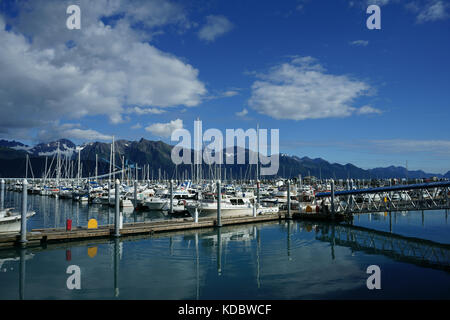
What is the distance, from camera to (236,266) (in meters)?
21.6

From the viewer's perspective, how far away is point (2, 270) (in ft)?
65.8

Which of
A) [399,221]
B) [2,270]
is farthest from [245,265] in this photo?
[399,221]

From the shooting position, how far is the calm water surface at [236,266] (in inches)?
653

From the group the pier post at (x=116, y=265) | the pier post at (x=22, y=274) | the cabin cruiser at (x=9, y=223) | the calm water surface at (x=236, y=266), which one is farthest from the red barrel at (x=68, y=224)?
the cabin cruiser at (x=9, y=223)

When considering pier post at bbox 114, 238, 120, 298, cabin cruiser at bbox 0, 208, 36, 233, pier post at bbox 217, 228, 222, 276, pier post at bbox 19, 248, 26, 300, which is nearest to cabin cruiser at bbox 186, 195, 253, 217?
pier post at bbox 217, 228, 222, 276

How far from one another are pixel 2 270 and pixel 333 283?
20.9 metres

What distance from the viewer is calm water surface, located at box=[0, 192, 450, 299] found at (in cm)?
1659

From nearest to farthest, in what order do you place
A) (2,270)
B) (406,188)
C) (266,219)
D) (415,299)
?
1. (415,299)
2. (2,270)
3. (406,188)
4. (266,219)

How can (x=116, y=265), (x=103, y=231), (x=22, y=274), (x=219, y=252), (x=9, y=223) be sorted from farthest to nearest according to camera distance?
(x=103, y=231)
(x=9, y=223)
(x=219, y=252)
(x=116, y=265)
(x=22, y=274)

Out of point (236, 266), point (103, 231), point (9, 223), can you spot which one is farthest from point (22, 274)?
point (236, 266)

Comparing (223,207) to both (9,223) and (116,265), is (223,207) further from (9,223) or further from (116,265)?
(9,223)

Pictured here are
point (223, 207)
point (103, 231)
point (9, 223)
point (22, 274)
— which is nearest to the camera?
point (22, 274)

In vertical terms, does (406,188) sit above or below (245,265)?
above
